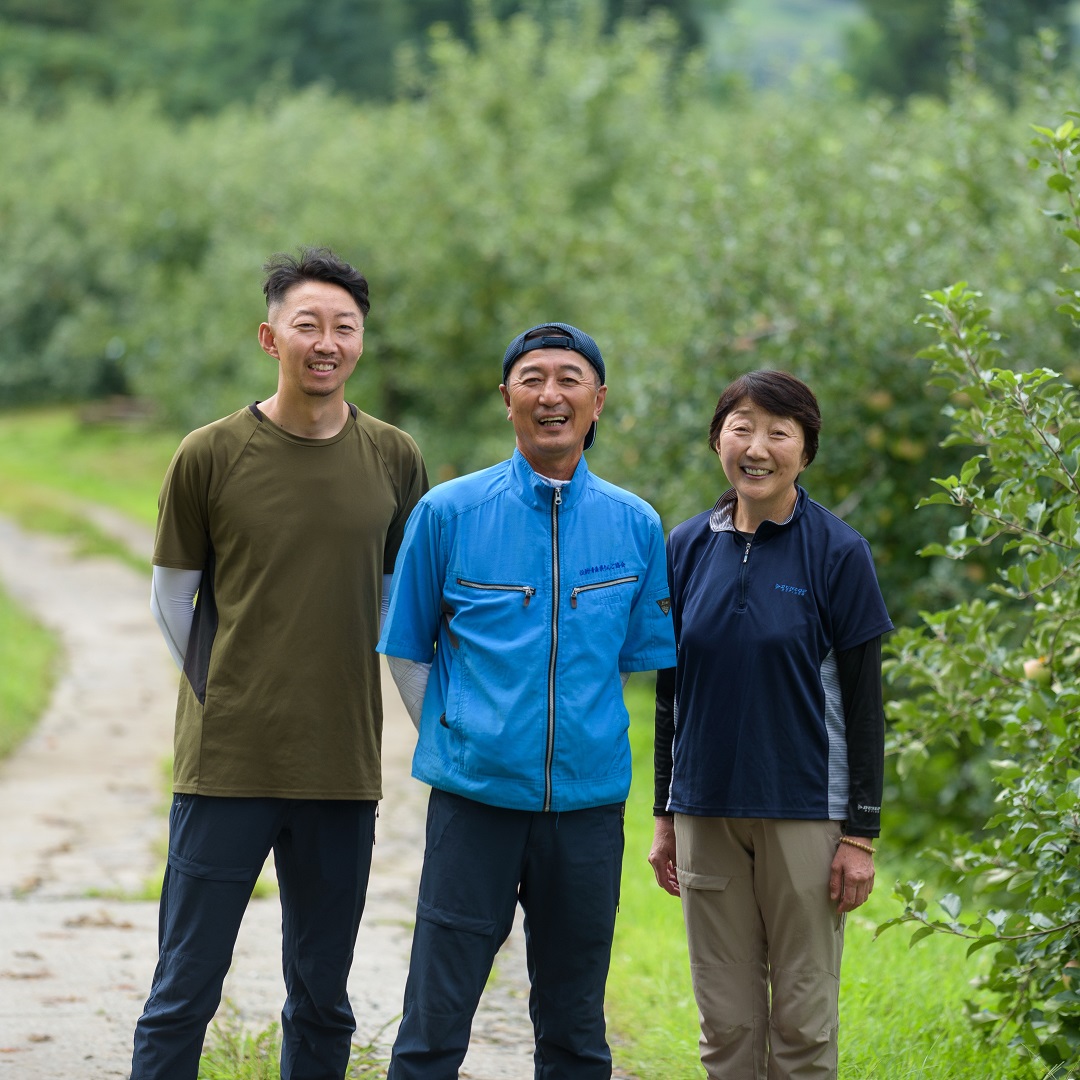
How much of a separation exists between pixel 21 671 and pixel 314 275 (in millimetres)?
7521

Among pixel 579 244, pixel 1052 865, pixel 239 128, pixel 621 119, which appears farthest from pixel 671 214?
pixel 239 128

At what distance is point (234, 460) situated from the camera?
335 cm

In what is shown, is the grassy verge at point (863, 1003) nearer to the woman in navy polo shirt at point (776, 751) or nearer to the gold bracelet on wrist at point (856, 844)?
the woman in navy polo shirt at point (776, 751)

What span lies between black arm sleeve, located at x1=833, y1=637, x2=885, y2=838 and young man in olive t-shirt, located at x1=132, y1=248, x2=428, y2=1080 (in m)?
1.08

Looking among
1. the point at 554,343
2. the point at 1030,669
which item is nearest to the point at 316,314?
the point at 554,343

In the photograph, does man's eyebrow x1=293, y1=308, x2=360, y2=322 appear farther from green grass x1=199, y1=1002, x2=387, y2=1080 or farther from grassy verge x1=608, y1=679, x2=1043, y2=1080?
grassy verge x1=608, y1=679, x2=1043, y2=1080

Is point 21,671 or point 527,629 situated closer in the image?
point 527,629

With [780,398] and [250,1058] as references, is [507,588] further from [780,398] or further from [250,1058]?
[250,1058]

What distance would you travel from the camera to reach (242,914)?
336 centimetres

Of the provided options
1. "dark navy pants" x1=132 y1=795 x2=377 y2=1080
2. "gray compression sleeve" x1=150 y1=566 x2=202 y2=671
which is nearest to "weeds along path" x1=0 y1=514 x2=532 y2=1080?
"dark navy pants" x1=132 y1=795 x2=377 y2=1080

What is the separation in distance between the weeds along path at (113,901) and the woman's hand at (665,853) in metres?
1.07

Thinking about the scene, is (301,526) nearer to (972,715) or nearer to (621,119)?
(972,715)

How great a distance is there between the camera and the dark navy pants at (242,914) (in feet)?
10.6

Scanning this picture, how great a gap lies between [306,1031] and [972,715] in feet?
6.96
